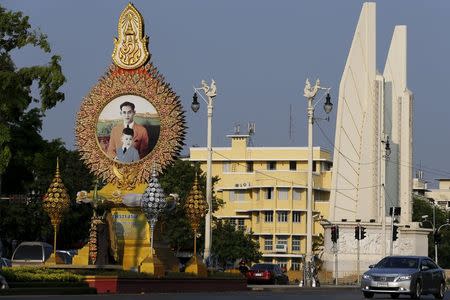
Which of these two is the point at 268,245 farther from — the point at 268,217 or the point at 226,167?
the point at 226,167

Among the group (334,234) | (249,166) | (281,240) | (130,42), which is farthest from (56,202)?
(249,166)

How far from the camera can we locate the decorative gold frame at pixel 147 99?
54.9m

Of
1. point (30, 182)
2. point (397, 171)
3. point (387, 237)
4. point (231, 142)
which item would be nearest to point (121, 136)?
point (30, 182)

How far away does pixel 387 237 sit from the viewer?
88.1 m

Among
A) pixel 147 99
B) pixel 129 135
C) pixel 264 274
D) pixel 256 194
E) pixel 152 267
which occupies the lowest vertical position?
pixel 152 267

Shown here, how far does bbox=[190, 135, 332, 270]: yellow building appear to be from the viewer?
142 metres

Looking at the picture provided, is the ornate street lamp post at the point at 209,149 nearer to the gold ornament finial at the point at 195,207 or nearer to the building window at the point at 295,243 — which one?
the gold ornament finial at the point at 195,207

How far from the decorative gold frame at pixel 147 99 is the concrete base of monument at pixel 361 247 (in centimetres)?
3355

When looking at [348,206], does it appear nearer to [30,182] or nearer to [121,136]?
[30,182]

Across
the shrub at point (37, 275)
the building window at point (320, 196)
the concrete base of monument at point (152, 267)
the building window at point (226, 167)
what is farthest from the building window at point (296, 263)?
the shrub at point (37, 275)

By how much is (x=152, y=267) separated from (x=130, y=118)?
8747 mm

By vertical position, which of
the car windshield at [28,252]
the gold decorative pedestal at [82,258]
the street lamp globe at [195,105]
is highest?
the street lamp globe at [195,105]

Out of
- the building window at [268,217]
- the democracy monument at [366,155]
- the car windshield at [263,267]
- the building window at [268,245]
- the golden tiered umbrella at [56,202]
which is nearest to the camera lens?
the golden tiered umbrella at [56,202]

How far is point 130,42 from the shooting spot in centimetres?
5622
